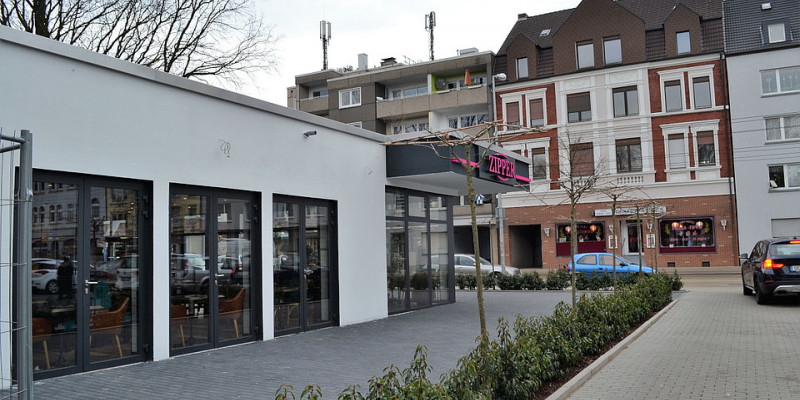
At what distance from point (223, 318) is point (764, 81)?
31.9m

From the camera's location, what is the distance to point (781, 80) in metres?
32.3

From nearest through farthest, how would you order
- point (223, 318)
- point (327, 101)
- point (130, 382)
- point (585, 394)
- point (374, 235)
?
point (585, 394), point (130, 382), point (223, 318), point (374, 235), point (327, 101)

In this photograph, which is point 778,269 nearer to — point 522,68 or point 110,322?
point 110,322

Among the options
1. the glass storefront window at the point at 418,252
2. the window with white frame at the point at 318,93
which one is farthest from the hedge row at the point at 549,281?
the window with white frame at the point at 318,93

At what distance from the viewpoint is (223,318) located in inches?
396

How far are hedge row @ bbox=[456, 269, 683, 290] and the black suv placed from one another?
5487 mm

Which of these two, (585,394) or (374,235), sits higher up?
(374,235)

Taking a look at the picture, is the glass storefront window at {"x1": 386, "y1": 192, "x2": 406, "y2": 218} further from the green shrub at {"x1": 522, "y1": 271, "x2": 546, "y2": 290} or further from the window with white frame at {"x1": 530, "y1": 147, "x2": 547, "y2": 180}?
the window with white frame at {"x1": 530, "y1": 147, "x2": 547, "y2": 180}

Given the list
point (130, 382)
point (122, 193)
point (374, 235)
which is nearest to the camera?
point (130, 382)

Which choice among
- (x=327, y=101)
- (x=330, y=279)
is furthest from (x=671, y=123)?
(x=330, y=279)

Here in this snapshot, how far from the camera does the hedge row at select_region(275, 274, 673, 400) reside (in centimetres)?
495

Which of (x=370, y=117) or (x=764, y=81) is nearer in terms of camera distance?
(x=764, y=81)

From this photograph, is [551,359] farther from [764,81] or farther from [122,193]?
[764,81]

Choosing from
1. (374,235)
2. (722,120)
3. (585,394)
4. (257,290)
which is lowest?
(585,394)
